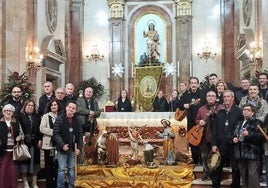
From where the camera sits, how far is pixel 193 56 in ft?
63.2

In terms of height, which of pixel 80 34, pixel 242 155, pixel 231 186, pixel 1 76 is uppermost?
pixel 80 34

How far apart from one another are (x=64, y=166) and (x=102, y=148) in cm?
203

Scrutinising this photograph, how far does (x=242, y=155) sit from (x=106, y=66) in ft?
45.0

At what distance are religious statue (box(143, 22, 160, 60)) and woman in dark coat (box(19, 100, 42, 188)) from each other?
39.0 feet

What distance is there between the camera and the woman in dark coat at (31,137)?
7273mm

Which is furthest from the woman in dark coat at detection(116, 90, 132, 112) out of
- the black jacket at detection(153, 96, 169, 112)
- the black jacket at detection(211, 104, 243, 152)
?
the black jacket at detection(211, 104, 243, 152)

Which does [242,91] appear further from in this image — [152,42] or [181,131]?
[152,42]

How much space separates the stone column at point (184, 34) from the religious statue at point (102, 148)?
1066cm

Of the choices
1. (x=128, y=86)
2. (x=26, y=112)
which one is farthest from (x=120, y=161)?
(x=128, y=86)

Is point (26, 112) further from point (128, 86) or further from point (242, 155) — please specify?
point (128, 86)

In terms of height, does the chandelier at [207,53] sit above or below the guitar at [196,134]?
above

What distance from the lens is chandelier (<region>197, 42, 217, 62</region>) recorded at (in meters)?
19.0

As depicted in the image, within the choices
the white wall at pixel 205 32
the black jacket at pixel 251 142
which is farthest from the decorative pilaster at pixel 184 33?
the black jacket at pixel 251 142

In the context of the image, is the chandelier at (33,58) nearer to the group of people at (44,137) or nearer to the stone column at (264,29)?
the group of people at (44,137)
